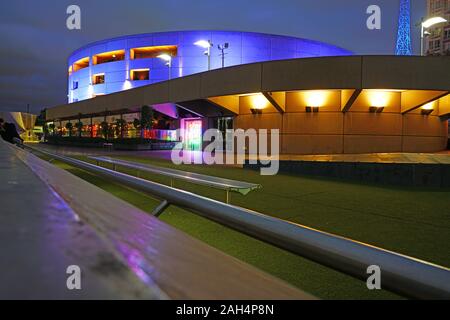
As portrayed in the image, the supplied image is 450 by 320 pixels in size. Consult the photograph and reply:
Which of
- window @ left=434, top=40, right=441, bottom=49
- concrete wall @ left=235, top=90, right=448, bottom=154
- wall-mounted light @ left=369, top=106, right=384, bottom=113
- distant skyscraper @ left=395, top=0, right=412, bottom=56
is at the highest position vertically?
window @ left=434, top=40, right=441, bottom=49

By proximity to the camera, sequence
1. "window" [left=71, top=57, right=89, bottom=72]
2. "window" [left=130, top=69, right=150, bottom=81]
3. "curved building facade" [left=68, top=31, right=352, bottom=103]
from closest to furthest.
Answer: "curved building facade" [left=68, top=31, right=352, bottom=103] → "window" [left=130, top=69, right=150, bottom=81] → "window" [left=71, top=57, right=89, bottom=72]

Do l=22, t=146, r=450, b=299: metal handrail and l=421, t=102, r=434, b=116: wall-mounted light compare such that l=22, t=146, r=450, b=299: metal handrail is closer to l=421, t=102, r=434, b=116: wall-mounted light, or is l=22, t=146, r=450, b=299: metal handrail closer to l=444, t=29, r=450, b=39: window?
l=421, t=102, r=434, b=116: wall-mounted light

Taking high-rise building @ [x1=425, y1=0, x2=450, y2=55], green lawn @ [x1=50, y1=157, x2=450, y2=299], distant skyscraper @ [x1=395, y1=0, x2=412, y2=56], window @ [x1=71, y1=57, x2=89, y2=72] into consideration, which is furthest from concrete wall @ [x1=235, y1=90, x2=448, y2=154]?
high-rise building @ [x1=425, y1=0, x2=450, y2=55]

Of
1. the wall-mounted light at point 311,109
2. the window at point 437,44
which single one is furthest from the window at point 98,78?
the window at point 437,44

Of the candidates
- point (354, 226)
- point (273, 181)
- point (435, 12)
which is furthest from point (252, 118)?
point (435, 12)

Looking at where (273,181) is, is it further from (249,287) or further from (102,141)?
(102,141)

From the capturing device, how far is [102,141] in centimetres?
4047

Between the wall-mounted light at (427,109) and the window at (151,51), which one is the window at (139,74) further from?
the wall-mounted light at (427,109)

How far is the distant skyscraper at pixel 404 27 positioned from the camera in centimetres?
3834

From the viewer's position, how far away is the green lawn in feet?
12.9

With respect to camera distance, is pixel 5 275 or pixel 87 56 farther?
pixel 87 56

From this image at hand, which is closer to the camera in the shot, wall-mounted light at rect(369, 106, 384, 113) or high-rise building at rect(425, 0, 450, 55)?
wall-mounted light at rect(369, 106, 384, 113)

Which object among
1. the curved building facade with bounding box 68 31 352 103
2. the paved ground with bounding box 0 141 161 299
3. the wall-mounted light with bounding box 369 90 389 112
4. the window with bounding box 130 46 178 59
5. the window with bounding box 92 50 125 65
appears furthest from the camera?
the window with bounding box 92 50 125 65

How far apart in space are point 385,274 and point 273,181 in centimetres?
1060
